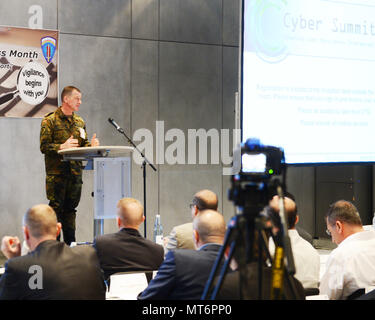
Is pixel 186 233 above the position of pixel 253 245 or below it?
below

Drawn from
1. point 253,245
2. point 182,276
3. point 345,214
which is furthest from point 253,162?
point 253,245

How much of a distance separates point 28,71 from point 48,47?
36 centimetres

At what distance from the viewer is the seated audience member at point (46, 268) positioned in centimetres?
210

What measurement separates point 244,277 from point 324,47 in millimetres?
4562

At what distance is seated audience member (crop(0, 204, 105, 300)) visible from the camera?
6.89ft

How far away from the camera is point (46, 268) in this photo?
2139mm

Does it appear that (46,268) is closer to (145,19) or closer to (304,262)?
(304,262)

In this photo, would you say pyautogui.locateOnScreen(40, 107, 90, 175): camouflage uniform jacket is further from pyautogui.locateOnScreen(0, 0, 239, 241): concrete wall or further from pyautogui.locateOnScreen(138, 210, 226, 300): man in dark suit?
pyautogui.locateOnScreen(138, 210, 226, 300): man in dark suit

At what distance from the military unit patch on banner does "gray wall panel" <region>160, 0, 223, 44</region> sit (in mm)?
1348

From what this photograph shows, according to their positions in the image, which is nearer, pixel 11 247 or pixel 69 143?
pixel 11 247

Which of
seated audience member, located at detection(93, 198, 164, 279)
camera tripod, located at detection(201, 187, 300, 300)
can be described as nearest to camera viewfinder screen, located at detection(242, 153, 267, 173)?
seated audience member, located at detection(93, 198, 164, 279)

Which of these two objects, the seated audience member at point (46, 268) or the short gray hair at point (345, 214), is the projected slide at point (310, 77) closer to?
the short gray hair at point (345, 214)

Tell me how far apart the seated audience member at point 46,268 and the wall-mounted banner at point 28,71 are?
3.83 m

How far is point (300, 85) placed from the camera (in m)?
5.56
